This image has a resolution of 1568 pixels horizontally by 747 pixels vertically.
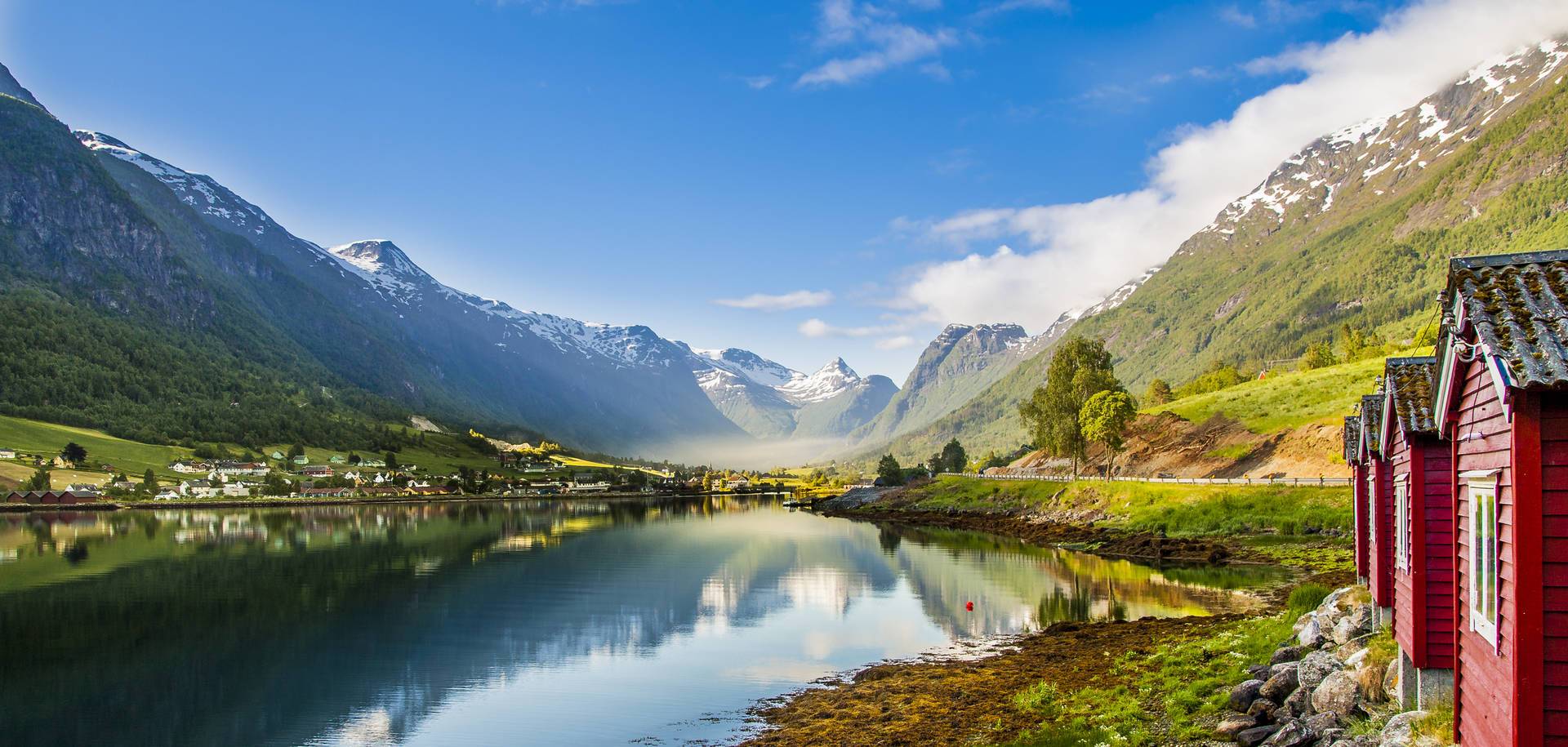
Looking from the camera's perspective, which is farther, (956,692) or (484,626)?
(484,626)

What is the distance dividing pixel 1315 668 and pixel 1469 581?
775 centimetres

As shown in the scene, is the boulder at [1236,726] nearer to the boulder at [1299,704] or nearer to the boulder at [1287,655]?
the boulder at [1299,704]

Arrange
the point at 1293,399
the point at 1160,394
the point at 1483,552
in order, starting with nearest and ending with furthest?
1. the point at 1483,552
2. the point at 1293,399
3. the point at 1160,394

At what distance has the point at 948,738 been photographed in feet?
82.4

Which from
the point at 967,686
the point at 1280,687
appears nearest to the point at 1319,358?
the point at 967,686

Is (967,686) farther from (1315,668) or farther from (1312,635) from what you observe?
(1315,668)

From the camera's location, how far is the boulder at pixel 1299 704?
18.8 meters

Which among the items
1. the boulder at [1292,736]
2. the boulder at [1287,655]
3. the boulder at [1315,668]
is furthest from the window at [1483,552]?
the boulder at [1287,655]

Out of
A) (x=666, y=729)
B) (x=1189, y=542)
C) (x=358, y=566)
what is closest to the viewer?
(x=666, y=729)

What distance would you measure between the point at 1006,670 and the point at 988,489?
106 metres

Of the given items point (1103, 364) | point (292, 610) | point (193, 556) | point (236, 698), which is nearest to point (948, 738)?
point (236, 698)

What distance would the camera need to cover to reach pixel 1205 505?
80125 mm

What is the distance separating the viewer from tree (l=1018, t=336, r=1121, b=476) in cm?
12075

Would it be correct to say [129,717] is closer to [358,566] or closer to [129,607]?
[129,607]
